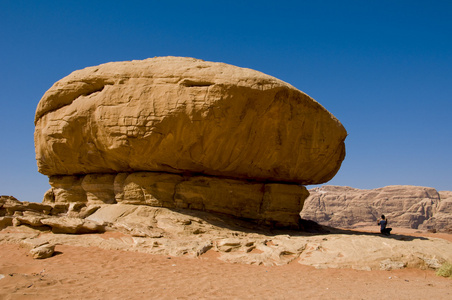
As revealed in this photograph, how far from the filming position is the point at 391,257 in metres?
8.52

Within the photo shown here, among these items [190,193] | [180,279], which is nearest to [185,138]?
[190,193]

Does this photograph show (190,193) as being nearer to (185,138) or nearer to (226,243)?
(185,138)

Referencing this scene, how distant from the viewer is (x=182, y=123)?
10141 millimetres

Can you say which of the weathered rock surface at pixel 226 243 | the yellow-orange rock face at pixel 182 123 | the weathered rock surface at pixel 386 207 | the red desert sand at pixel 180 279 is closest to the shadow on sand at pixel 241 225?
the weathered rock surface at pixel 226 243

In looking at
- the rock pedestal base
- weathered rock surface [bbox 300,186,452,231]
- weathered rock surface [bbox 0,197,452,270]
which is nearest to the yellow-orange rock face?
the rock pedestal base

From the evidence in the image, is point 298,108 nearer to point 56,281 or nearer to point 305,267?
point 305,267

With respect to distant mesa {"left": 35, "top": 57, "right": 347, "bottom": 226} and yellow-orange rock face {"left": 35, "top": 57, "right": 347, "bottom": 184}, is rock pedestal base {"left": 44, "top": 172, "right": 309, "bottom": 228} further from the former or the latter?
yellow-orange rock face {"left": 35, "top": 57, "right": 347, "bottom": 184}

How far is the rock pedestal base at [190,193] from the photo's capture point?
11.3 meters

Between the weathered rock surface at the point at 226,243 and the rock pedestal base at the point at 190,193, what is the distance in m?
0.78

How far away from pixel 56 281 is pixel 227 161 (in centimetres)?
662

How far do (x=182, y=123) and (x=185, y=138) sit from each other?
541mm

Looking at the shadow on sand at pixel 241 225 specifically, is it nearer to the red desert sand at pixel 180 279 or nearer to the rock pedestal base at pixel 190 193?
the rock pedestal base at pixel 190 193

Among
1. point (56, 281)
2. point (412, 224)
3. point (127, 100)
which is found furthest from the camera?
point (412, 224)

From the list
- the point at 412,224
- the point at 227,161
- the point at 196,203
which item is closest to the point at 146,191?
the point at 196,203
